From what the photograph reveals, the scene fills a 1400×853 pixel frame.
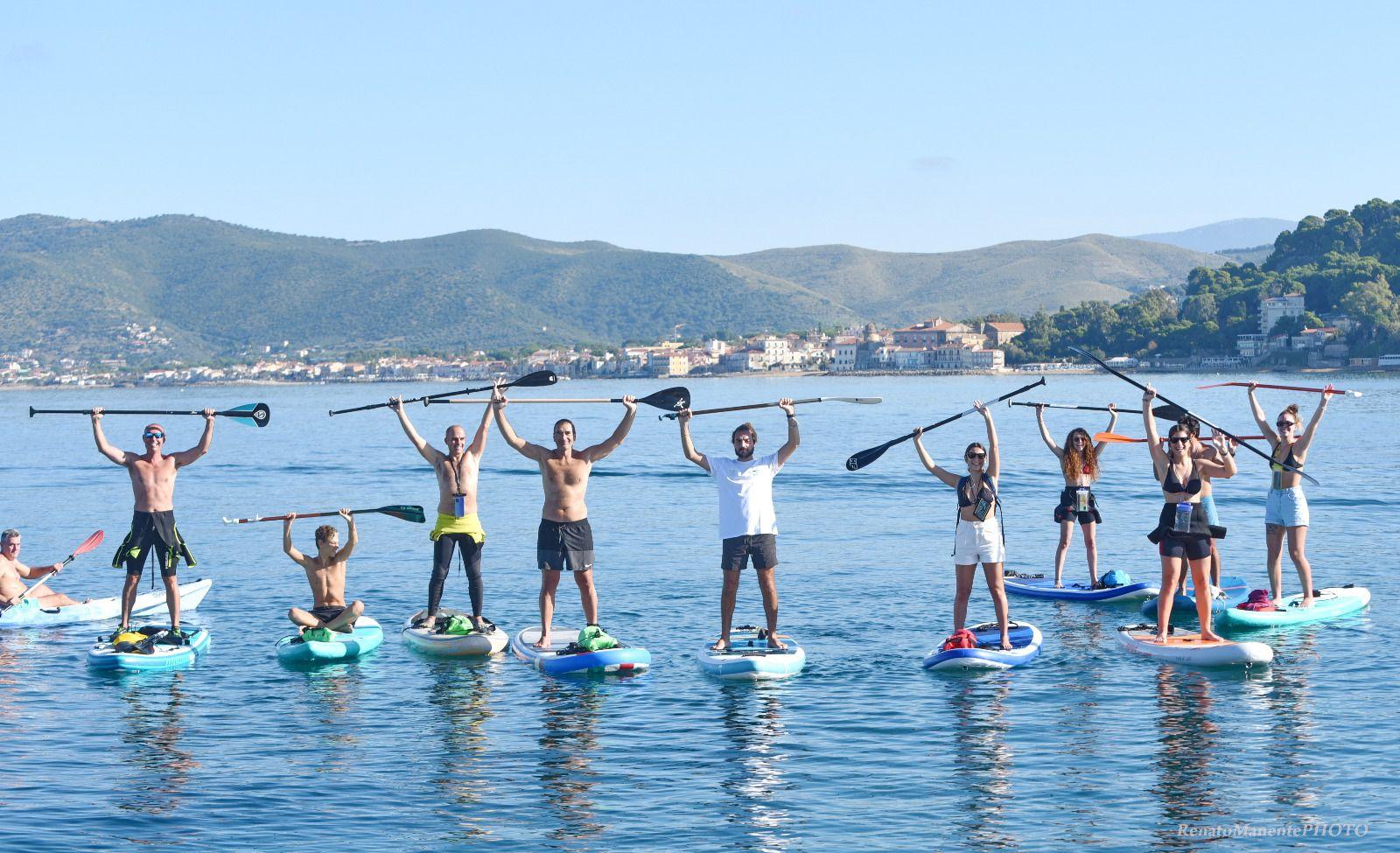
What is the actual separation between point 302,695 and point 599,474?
40.8m

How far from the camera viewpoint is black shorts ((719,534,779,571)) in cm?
1599

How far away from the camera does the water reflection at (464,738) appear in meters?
12.5

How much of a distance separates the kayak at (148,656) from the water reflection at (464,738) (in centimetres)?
304

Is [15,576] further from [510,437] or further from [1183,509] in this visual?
[1183,509]

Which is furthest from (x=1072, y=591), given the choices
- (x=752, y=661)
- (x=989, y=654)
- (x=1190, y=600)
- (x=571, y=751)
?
(x=571, y=751)

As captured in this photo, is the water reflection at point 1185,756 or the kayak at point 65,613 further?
the kayak at point 65,613

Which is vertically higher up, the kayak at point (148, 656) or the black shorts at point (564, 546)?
the black shorts at point (564, 546)

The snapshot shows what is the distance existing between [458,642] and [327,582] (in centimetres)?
179

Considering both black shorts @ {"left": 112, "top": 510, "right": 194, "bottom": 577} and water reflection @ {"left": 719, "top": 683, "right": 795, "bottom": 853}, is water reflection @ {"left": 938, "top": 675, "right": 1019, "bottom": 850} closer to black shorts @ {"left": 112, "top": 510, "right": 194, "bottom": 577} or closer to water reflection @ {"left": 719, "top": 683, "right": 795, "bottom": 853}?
water reflection @ {"left": 719, "top": 683, "right": 795, "bottom": 853}

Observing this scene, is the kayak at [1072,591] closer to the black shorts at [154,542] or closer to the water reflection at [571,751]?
the water reflection at [571,751]

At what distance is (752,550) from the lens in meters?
16.0

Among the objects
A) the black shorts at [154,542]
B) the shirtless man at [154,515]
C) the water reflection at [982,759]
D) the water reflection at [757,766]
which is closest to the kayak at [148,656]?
the shirtless man at [154,515]

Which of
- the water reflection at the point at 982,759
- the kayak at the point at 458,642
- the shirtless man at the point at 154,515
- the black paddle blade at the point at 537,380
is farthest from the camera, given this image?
the black paddle blade at the point at 537,380

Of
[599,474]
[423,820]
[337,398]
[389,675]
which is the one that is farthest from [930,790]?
[337,398]
